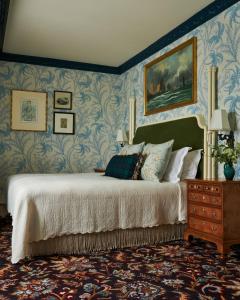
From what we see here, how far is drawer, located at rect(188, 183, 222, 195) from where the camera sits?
270 cm

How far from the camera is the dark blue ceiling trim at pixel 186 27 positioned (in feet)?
10.9

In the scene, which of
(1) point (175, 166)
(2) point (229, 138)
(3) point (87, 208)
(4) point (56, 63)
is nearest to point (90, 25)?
(4) point (56, 63)

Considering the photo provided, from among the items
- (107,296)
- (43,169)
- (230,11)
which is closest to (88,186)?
(107,296)

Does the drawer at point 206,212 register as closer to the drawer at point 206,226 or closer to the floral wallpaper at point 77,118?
the drawer at point 206,226

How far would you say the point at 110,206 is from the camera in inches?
109

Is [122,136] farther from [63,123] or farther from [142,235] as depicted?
[142,235]

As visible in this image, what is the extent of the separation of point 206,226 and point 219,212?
23 cm

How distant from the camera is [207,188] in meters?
2.83

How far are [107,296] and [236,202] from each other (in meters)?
1.41

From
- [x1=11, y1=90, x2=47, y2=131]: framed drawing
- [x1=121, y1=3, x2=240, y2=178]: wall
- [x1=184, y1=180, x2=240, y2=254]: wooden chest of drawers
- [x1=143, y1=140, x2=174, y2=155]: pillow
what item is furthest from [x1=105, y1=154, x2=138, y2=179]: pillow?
[x1=11, y1=90, x2=47, y2=131]: framed drawing

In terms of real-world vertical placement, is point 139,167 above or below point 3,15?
below

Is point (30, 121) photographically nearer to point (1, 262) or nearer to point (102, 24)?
point (102, 24)

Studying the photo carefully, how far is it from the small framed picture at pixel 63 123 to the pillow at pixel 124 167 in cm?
182

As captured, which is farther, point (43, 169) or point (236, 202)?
point (43, 169)
